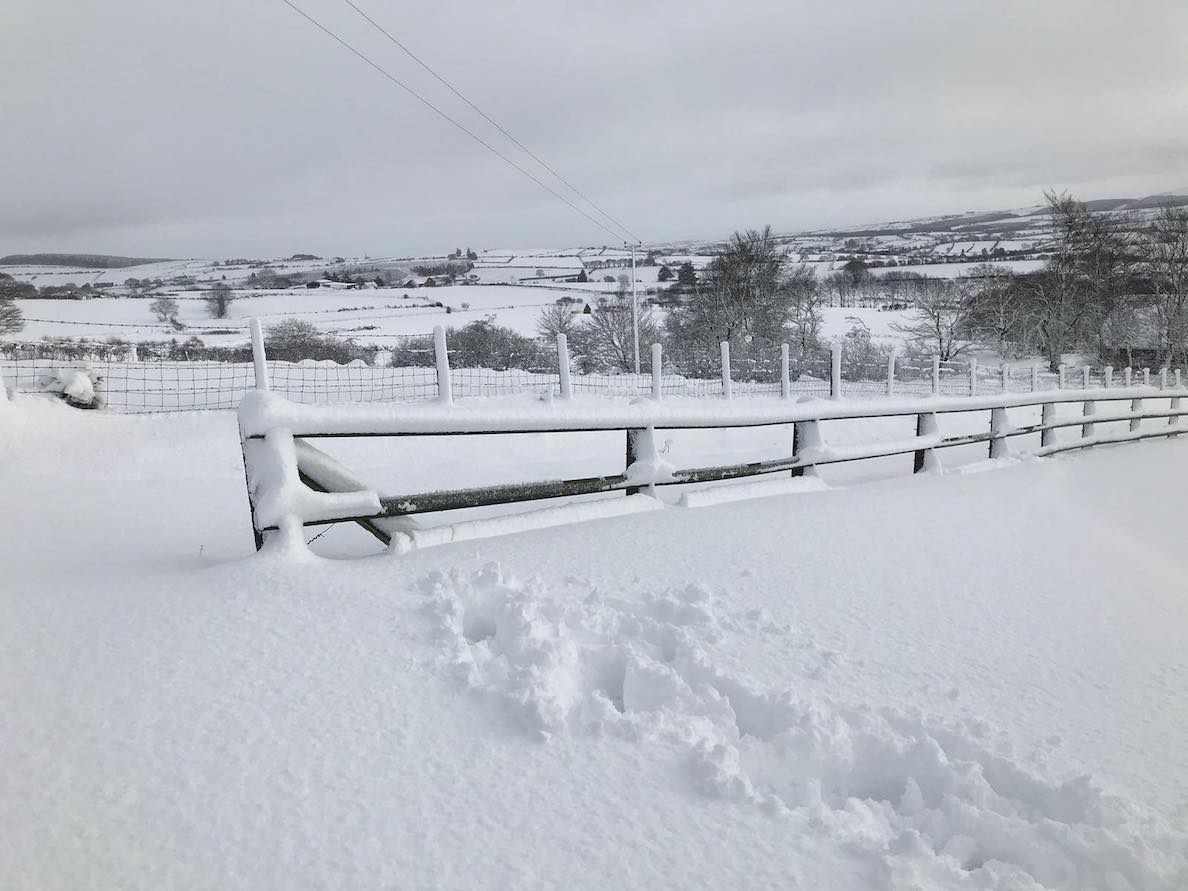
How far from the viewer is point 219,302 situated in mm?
34156

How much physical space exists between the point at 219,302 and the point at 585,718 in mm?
38071

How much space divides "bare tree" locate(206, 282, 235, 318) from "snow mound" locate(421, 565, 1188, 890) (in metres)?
36.2

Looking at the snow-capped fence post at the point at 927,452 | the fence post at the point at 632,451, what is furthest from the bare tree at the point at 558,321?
the fence post at the point at 632,451

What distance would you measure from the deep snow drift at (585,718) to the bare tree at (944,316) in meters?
43.1

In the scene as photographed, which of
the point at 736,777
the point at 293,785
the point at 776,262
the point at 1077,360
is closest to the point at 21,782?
the point at 293,785

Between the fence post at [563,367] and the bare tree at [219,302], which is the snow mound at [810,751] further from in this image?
the bare tree at [219,302]

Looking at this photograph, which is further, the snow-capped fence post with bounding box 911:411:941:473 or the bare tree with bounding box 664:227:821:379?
the bare tree with bounding box 664:227:821:379

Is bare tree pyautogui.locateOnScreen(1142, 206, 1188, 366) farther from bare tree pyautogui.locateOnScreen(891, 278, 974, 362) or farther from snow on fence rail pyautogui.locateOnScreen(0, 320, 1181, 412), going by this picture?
snow on fence rail pyautogui.locateOnScreen(0, 320, 1181, 412)

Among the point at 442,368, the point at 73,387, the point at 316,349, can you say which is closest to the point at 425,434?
the point at 442,368

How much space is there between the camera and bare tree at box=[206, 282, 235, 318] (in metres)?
33.5

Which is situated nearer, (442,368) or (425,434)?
(425,434)

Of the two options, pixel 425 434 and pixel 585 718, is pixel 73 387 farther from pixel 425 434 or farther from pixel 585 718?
pixel 585 718

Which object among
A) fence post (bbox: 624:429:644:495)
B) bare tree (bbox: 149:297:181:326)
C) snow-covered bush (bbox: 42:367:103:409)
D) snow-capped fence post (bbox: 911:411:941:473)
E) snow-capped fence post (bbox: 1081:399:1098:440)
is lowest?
snow-capped fence post (bbox: 1081:399:1098:440)

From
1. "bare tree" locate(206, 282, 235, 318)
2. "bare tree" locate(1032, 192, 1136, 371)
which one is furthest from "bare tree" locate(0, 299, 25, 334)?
"bare tree" locate(1032, 192, 1136, 371)
